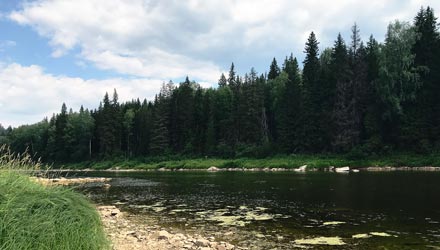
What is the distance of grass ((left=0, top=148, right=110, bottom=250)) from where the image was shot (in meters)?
6.75

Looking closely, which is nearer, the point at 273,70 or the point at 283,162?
the point at 283,162

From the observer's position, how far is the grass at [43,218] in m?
6.75

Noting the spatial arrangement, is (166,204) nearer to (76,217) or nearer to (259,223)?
(259,223)

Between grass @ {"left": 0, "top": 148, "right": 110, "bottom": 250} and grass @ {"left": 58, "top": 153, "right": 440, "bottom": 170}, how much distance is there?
56.1 m

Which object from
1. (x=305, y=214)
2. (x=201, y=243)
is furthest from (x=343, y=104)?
(x=201, y=243)

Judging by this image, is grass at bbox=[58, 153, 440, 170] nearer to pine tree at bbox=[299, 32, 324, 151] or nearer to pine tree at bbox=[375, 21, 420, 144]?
pine tree at bbox=[299, 32, 324, 151]

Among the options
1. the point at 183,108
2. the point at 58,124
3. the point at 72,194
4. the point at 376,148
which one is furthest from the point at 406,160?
the point at 58,124

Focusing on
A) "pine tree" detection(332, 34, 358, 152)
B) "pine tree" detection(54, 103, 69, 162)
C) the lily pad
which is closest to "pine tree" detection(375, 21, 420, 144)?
"pine tree" detection(332, 34, 358, 152)

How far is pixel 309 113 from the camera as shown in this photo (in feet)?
262

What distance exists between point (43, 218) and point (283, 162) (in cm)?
6529

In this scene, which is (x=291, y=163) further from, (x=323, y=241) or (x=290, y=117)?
(x=323, y=241)

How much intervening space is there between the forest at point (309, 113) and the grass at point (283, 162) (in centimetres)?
269

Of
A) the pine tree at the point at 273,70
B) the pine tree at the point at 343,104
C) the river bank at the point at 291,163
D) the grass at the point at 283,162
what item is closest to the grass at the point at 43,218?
the river bank at the point at 291,163

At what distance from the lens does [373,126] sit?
68.6 metres
